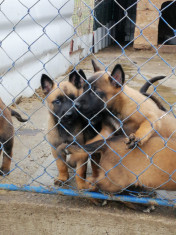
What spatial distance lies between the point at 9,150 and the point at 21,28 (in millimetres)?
3193

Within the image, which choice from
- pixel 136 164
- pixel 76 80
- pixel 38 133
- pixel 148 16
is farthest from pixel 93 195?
pixel 148 16

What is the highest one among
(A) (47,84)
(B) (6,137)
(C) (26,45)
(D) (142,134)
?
(C) (26,45)

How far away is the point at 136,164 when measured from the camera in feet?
8.37

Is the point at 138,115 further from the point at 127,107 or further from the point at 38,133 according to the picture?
the point at 38,133

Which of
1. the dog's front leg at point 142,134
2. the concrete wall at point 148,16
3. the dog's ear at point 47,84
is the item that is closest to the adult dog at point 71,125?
the dog's ear at point 47,84

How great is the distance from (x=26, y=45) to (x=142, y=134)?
4.11 metres

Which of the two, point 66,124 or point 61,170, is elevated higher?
point 66,124

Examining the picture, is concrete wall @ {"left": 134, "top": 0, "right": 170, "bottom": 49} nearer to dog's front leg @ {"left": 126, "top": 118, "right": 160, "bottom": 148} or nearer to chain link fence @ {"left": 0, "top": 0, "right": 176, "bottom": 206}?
chain link fence @ {"left": 0, "top": 0, "right": 176, "bottom": 206}

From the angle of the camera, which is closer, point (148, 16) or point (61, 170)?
point (61, 170)

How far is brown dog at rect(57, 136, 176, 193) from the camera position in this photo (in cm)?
251

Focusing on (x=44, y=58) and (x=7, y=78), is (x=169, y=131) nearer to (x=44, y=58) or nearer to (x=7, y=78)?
(x=7, y=78)

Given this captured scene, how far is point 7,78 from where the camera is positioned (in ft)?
18.4

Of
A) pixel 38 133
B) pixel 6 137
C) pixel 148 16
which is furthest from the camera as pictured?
pixel 148 16

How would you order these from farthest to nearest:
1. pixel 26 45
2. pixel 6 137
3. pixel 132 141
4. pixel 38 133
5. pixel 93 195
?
pixel 26 45 < pixel 38 133 < pixel 6 137 < pixel 93 195 < pixel 132 141
